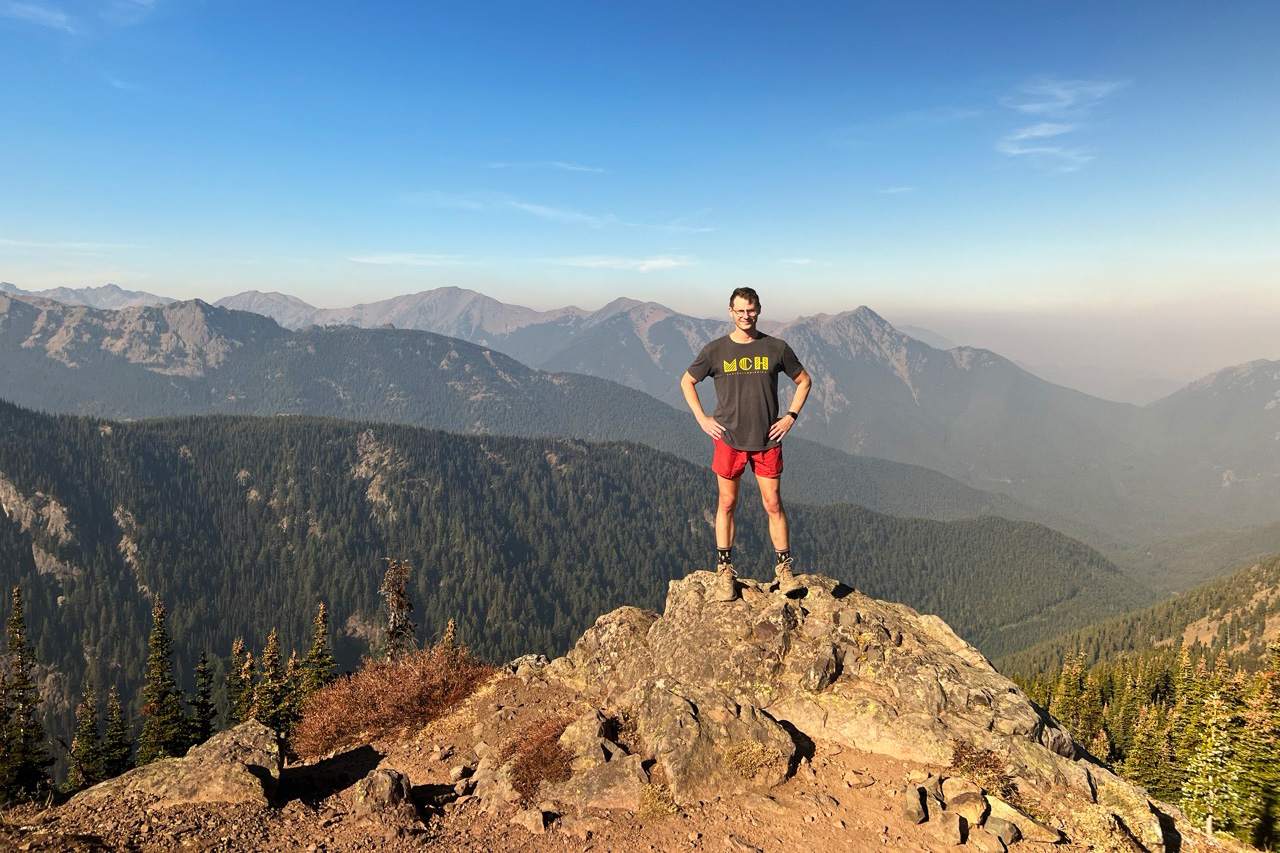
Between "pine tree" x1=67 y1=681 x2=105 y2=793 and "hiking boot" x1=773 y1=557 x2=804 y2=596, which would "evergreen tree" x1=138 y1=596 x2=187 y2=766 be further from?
"hiking boot" x1=773 y1=557 x2=804 y2=596

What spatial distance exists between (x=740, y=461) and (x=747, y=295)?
370 centimetres

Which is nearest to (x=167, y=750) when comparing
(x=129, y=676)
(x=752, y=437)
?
(x=752, y=437)

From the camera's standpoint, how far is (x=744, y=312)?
13.2m

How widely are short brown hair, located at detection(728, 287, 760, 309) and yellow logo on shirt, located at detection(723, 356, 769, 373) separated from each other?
1.16 metres

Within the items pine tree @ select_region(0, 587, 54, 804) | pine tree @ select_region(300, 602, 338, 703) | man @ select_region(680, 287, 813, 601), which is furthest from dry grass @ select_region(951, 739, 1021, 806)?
pine tree @ select_region(0, 587, 54, 804)

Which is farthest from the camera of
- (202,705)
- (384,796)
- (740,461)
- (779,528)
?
(202,705)

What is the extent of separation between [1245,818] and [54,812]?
32.1m

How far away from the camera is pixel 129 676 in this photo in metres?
199

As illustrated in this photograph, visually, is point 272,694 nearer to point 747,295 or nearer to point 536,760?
point 536,760

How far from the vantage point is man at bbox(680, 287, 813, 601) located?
1346 centimetres

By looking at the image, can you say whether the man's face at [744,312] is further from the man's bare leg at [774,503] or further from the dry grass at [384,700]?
the dry grass at [384,700]

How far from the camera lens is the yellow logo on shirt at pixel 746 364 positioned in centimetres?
1356

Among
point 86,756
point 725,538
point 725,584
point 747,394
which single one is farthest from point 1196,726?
point 86,756

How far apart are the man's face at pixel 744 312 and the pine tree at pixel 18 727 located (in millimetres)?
54147
